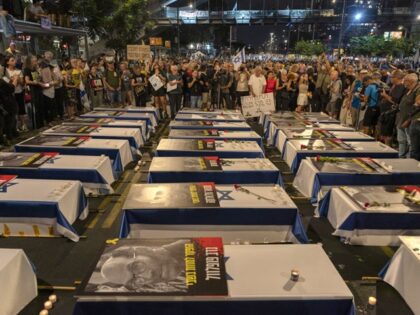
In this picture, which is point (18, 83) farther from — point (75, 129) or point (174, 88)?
point (174, 88)

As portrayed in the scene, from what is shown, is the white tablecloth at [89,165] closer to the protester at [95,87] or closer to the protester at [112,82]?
the protester at [112,82]

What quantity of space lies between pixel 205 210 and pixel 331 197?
6.67ft

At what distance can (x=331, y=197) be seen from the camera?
4992mm

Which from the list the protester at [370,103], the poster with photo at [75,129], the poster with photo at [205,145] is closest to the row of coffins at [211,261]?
the poster with photo at [205,145]

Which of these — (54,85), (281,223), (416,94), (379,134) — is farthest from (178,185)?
(54,85)

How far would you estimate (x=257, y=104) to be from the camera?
38.2 feet

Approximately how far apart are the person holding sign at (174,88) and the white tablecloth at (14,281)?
30.8ft

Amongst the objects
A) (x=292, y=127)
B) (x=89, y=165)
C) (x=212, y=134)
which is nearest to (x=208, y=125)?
(x=212, y=134)

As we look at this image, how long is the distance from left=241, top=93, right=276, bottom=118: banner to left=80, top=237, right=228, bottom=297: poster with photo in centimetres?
908

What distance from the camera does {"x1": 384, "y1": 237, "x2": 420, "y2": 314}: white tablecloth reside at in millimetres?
3232

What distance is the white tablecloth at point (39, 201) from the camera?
4.35 metres

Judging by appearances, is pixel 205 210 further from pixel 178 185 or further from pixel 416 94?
pixel 416 94

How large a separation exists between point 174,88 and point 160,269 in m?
10.0

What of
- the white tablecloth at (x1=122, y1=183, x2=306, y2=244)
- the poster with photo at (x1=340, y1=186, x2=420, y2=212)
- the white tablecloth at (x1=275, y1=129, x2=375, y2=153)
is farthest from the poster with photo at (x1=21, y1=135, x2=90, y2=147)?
the poster with photo at (x1=340, y1=186, x2=420, y2=212)
